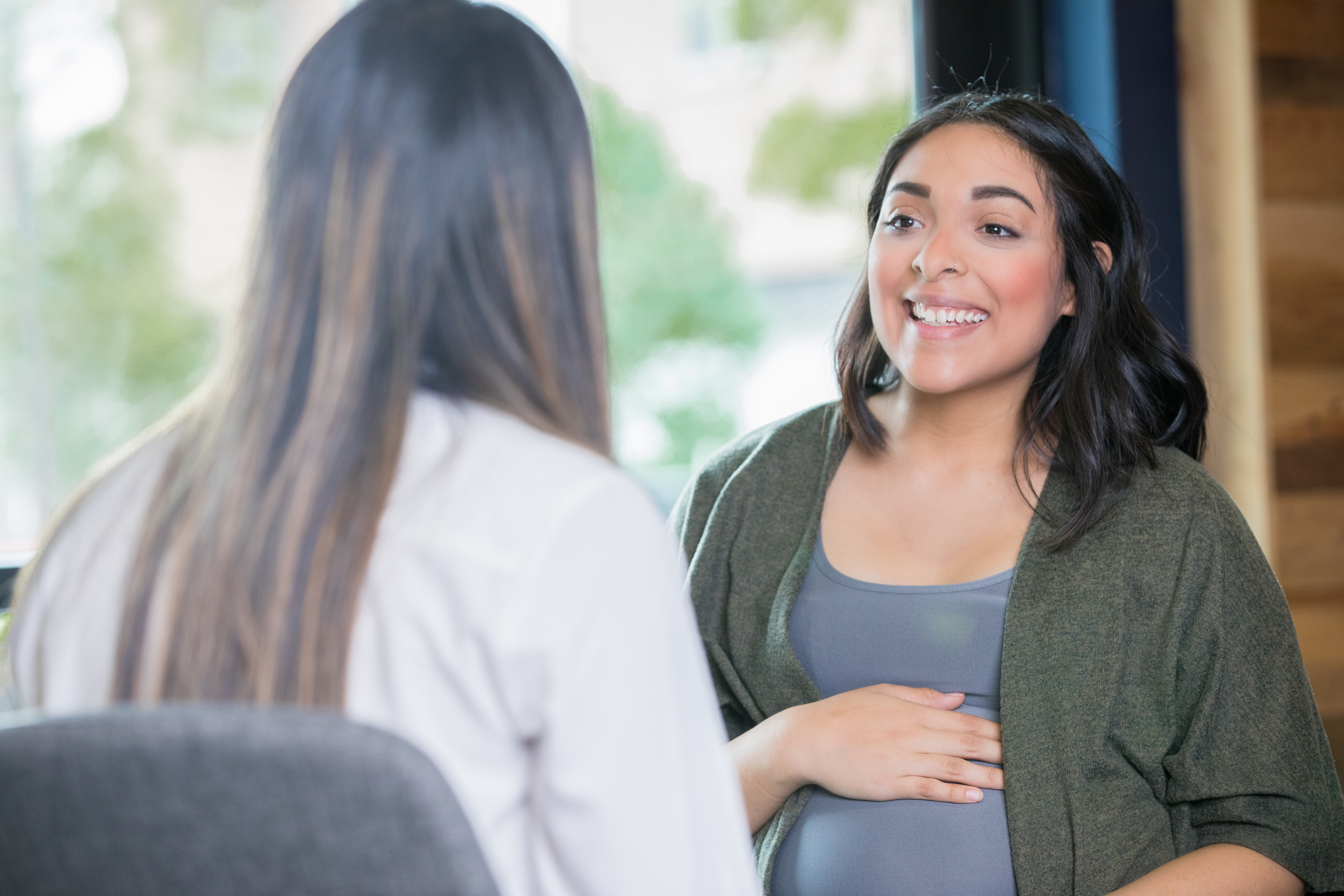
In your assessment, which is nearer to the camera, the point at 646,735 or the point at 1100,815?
the point at 646,735

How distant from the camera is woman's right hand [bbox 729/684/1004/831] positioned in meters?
1.20

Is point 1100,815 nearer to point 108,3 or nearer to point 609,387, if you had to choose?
point 609,387

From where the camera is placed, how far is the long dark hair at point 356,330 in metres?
0.65

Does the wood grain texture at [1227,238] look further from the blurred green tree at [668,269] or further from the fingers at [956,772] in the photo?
the blurred green tree at [668,269]

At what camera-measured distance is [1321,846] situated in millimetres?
1198

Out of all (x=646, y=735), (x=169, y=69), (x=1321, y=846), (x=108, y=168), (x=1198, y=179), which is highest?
(x=169, y=69)

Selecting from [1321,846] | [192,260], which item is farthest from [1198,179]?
[192,260]

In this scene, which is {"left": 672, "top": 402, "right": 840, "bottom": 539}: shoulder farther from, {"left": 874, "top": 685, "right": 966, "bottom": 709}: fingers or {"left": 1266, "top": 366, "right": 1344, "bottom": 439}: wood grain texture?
{"left": 1266, "top": 366, "right": 1344, "bottom": 439}: wood grain texture

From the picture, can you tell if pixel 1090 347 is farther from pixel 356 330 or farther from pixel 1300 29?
pixel 1300 29

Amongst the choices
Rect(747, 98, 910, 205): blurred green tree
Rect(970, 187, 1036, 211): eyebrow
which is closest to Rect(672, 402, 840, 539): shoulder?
Rect(970, 187, 1036, 211): eyebrow

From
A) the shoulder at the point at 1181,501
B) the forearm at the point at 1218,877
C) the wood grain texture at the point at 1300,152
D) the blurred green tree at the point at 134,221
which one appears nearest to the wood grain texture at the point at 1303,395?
the wood grain texture at the point at 1300,152

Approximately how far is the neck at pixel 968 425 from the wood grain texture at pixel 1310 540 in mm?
921

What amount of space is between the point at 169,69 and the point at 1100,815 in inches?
107

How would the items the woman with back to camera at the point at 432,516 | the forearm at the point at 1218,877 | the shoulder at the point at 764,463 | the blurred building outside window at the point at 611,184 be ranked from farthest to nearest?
1. the blurred building outside window at the point at 611,184
2. the shoulder at the point at 764,463
3. the forearm at the point at 1218,877
4. the woman with back to camera at the point at 432,516
